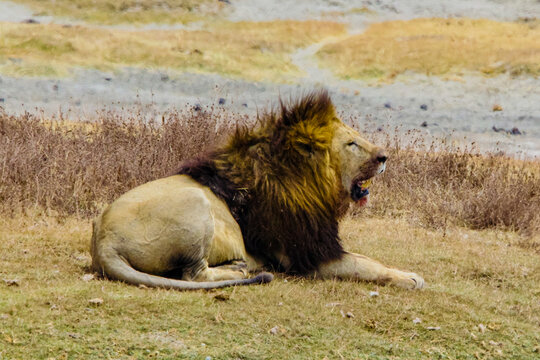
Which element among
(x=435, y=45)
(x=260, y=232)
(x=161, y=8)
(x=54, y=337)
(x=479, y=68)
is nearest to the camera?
(x=54, y=337)

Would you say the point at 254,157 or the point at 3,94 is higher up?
the point at 254,157

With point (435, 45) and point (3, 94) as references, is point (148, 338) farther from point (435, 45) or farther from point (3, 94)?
point (435, 45)

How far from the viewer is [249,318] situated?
5.41 m

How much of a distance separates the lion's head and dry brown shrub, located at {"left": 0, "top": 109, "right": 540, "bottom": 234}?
309 cm

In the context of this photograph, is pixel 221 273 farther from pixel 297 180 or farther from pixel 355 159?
pixel 355 159

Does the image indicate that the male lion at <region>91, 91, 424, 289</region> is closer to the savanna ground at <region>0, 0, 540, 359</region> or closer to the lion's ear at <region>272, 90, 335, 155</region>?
the lion's ear at <region>272, 90, 335, 155</region>

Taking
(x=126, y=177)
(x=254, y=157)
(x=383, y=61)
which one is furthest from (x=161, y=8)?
(x=254, y=157)

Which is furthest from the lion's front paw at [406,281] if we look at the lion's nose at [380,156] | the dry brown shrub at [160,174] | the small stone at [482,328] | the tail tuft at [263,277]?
the dry brown shrub at [160,174]

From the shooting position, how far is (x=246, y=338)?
5.12 meters

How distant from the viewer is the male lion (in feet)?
20.0

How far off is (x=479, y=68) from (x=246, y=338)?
32.3 meters

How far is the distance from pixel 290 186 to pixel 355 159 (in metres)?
0.60

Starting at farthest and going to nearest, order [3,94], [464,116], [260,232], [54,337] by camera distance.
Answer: [464,116] < [3,94] < [260,232] < [54,337]

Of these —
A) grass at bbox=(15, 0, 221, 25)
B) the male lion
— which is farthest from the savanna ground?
grass at bbox=(15, 0, 221, 25)
